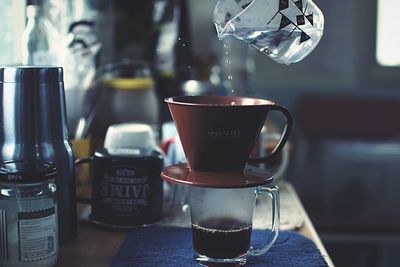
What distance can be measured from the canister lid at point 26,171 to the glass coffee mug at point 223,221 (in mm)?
191

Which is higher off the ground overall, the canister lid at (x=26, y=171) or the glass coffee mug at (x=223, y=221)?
the canister lid at (x=26, y=171)

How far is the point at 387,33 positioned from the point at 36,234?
254cm

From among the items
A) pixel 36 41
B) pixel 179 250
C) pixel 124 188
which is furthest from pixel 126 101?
pixel 179 250

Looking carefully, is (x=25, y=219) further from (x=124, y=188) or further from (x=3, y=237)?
(x=124, y=188)

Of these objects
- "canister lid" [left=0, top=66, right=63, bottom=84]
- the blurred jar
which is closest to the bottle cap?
"canister lid" [left=0, top=66, right=63, bottom=84]

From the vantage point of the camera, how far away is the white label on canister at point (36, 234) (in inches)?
27.4

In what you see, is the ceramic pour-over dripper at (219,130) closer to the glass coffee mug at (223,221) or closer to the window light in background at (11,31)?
the glass coffee mug at (223,221)

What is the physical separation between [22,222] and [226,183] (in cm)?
26

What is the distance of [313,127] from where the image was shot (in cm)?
285

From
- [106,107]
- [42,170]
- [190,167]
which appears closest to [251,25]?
[190,167]

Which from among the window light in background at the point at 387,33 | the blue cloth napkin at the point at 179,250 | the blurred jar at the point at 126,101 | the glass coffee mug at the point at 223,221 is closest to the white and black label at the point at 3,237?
the blue cloth napkin at the point at 179,250

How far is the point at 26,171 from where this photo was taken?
2.32 ft

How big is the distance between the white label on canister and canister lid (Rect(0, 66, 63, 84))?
0.19 metres

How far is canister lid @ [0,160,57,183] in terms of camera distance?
2.27 feet
